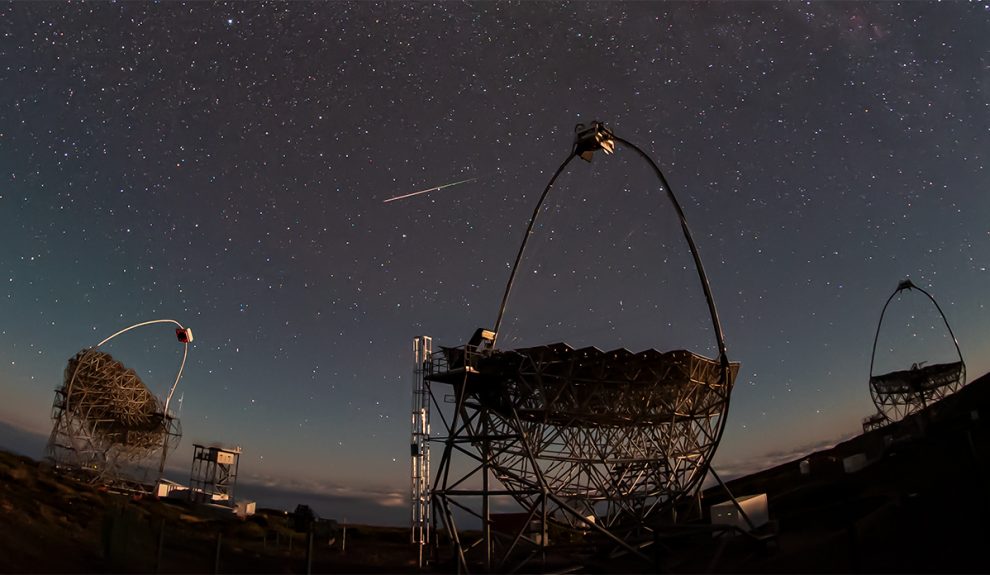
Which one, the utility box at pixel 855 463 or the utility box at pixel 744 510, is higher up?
the utility box at pixel 855 463

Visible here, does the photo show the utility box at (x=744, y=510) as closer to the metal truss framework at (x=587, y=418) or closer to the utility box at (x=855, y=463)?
the metal truss framework at (x=587, y=418)

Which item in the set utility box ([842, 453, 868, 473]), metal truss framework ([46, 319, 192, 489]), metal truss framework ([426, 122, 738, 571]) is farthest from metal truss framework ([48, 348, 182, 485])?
utility box ([842, 453, 868, 473])

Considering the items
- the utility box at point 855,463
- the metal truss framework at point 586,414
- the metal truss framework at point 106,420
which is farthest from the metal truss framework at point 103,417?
the utility box at point 855,463

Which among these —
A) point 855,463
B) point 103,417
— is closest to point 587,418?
point 855,463

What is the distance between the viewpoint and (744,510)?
29.5m

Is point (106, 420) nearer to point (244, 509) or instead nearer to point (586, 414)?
point (244, 509)

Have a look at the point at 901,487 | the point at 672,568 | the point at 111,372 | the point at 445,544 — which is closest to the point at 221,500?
the point at 111,372

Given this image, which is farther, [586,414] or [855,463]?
[855,463]

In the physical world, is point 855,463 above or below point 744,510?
above

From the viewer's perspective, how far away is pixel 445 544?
4894 cm

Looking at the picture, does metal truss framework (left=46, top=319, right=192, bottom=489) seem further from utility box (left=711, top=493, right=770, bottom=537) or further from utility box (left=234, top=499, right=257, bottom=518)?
utility box (left=711, top=493, right=770, bottom=537)

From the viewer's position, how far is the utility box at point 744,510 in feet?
96.1

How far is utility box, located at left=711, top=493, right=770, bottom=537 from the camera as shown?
96.1ft

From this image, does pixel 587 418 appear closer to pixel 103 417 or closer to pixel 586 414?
pixel 586 414
